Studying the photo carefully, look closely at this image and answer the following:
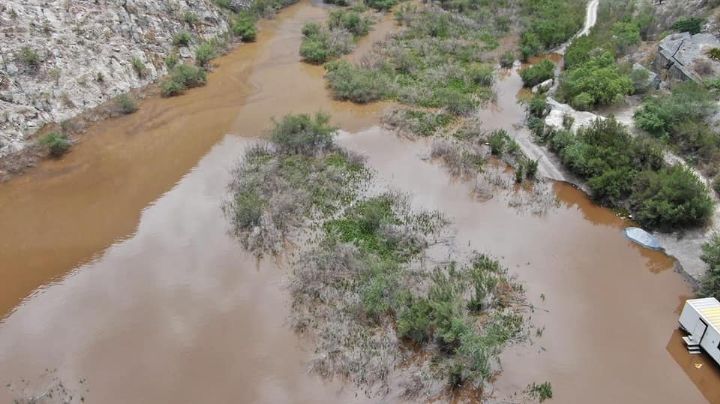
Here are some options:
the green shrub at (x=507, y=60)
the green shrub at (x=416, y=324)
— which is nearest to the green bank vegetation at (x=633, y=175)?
the green shrub at (x=507, y=60)

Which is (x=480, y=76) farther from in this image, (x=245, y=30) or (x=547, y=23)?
(x=245, y=30)

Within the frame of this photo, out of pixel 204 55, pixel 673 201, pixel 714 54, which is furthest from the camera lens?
pixel 204 55

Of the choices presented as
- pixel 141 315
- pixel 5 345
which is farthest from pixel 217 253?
pixel 5 345

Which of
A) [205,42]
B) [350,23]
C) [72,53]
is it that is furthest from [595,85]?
[72,53]

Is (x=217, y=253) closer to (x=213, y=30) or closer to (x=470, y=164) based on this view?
(x=470, y=164)

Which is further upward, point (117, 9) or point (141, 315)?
point (117, 9)

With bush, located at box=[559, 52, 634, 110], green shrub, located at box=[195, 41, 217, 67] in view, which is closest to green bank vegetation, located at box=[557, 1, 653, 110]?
bush, located at box=[559, 52, 634, 110]

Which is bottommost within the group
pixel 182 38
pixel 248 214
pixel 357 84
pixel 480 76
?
pixel 248 214
